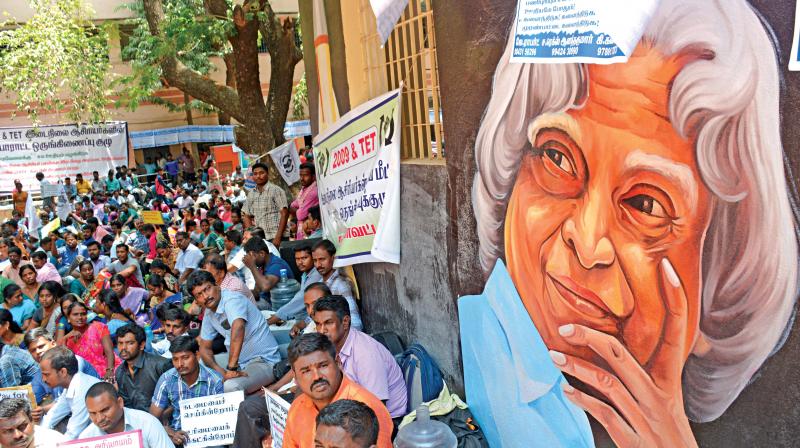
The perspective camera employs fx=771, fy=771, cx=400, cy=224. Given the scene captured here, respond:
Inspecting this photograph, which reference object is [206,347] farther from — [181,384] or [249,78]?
[249,78]

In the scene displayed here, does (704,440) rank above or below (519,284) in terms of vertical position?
below

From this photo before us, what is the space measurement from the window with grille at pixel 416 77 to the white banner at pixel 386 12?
1.06 meters

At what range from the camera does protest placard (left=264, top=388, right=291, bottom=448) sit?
4848 millimetres

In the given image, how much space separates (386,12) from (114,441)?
3.04 meters

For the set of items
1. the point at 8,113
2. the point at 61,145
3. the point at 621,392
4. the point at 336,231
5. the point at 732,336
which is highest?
the point at 8,113

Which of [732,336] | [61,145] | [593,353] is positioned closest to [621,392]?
[593,353]

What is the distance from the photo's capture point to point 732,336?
2906 millimetres

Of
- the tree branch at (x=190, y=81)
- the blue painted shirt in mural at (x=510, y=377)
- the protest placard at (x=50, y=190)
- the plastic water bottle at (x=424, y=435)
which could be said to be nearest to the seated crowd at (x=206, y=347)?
the plastic water bottle at (x=424, y=435)

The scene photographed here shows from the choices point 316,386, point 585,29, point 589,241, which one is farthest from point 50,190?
point 585,29

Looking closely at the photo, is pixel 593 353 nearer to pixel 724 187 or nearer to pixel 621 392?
pixel 621 392

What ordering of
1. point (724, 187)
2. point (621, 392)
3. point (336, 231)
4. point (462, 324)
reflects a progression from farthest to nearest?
point (336, 231) < point (462, 324) < point (621, 392) < point (724, 187)

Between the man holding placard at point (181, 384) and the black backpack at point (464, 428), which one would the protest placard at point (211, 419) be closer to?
the man holding placard at point (181, 384)

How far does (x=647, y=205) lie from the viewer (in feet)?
10.6

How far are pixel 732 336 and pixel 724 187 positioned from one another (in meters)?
0.57
